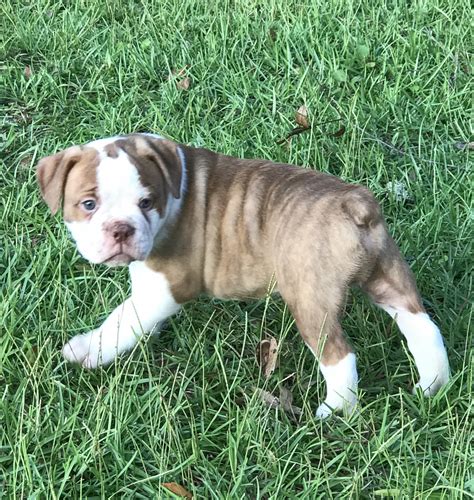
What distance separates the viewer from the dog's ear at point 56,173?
317cm

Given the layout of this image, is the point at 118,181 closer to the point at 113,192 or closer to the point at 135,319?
the point at 113,192

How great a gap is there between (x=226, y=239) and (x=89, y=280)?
0.95 m

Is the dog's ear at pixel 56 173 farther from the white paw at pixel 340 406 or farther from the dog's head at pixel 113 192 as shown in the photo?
the white paw at pixel 340 406

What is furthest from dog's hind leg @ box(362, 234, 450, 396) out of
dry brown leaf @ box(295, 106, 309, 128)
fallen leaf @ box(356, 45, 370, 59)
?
fallen leaf @ box(356, 45, 370, 59)

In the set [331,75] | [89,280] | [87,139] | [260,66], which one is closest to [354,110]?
[331,75]

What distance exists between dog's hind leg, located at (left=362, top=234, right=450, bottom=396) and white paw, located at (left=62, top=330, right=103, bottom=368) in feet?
4.09

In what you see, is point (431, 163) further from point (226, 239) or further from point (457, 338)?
point (226, 239)

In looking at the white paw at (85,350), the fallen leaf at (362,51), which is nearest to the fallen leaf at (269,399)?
the white paw at (85,350)

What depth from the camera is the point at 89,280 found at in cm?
396

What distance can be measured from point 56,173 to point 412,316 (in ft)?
5.41

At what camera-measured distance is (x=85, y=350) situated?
11.2 ft

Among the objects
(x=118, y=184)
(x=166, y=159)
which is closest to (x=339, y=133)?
(x=166, y=159)

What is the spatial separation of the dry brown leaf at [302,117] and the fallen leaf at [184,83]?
885mm

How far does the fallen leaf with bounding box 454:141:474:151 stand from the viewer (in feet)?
15.6
